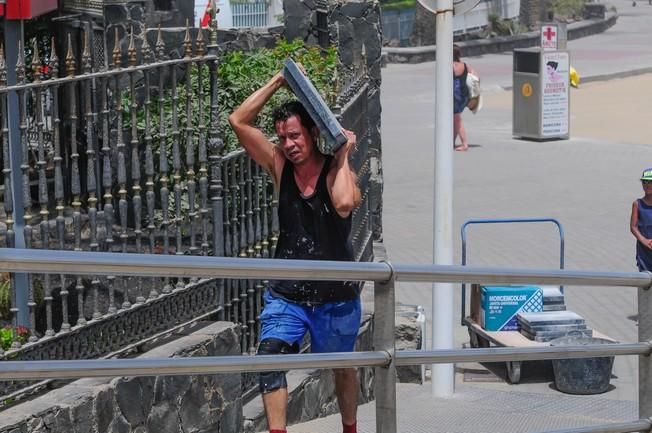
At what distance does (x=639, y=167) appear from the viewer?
17828mm

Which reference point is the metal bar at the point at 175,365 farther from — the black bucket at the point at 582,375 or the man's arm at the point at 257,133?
the black bucket at the point at 582,375

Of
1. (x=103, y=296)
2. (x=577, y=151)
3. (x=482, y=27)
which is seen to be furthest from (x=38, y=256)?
(x=482, y=27)

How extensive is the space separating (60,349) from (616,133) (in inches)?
669

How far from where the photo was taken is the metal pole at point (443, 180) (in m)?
7.91

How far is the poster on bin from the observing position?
805 inches

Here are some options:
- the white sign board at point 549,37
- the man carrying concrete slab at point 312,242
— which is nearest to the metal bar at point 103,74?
the man carrying concrete slab at point 312,242

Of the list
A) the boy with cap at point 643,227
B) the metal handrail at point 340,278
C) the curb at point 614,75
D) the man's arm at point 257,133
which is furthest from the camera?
the curb at point 614,75

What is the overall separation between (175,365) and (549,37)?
18959mm

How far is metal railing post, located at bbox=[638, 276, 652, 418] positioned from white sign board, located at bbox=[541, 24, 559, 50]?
1691cm

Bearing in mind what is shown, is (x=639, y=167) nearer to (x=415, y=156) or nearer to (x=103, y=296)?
(x=415, y=156)

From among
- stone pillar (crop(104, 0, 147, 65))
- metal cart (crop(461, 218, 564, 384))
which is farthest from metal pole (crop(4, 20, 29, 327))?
stone pillar (crop(104, 0, 147, 65))

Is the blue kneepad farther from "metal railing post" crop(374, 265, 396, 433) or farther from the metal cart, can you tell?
the metal cart

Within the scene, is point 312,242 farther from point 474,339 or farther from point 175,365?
point 474,339

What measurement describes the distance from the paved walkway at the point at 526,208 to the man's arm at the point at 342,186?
184cm
